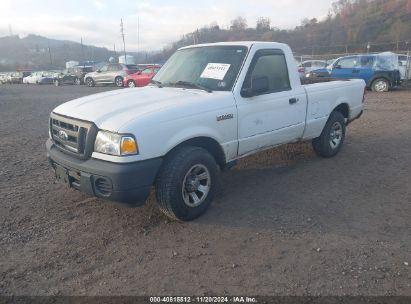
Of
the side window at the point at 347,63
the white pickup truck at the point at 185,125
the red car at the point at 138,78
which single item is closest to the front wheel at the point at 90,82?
the red car at the point at 138,78

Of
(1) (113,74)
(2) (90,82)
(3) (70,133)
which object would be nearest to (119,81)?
(1) (113,74)

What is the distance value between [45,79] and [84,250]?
34218mm

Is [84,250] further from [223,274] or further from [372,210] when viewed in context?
[372,210]

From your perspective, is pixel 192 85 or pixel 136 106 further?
pixel 192 85

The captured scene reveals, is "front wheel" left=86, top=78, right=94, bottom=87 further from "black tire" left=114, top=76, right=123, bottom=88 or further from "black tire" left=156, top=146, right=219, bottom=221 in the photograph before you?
"black tire" left=156, top=146, right=219, bottom=221

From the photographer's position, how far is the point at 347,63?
1670cm

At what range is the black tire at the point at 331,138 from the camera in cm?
597

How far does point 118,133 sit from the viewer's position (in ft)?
10.8

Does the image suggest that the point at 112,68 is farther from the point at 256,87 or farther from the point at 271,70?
the point at 256,87

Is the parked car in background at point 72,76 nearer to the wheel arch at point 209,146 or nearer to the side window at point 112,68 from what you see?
the side window at point 112,68

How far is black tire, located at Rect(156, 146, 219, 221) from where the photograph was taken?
3609mm

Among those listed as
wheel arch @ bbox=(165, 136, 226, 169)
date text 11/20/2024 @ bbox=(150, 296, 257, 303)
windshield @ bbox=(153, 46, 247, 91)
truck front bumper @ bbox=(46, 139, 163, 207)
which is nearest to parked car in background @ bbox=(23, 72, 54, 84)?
windshield @ bbox=(153, 46, 247, 91)

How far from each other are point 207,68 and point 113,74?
2134 cm

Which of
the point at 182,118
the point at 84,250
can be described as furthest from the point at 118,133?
the point at 84,250
